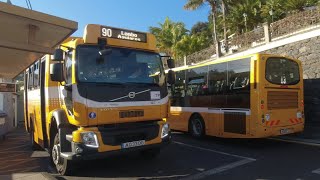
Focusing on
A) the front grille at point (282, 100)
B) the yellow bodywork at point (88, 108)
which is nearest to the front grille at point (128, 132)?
the yellow bodywork at point (88, 108)

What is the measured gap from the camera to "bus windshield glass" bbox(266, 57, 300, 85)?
11.0 meters

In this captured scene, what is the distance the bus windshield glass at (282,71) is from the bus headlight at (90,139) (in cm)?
558

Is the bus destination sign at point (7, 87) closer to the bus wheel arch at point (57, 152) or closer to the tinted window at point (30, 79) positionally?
the tinted window at point (30, 79)

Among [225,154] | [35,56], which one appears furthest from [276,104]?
[35,56]

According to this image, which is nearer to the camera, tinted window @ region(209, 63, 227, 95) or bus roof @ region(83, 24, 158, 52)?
bus roof @ region(83, 24, 158, 52)

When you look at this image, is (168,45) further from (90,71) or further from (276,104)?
(90,71)

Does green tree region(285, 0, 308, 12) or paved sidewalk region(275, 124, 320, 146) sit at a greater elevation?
green tree region(285, 0, 308, 12)

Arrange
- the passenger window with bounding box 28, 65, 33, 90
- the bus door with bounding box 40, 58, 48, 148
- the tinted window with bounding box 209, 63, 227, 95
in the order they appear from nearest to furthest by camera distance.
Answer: the bus door with bounding box 40, 58, 48, 148, the passenger window with bounding box 28, 65, 33, 90, the tinted window with bounding box 209, 63, 227, 95

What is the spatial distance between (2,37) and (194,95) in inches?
315

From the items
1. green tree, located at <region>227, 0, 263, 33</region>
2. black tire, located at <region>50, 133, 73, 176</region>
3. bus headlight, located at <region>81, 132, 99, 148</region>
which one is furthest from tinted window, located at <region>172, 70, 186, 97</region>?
green tree, located at <region>227, 0, 263, 33</region>

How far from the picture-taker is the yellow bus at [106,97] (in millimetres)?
7641

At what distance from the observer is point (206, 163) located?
360 inches

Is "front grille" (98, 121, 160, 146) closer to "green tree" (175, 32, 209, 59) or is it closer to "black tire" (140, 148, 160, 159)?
"black tire" (140, 148, 160, 159)

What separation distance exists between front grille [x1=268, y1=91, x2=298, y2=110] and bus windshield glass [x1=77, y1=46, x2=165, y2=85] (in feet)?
12.4
